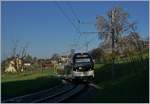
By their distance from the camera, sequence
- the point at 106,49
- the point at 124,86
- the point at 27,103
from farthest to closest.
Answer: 1. the point at 106,49
2. the point at 124,86
3. the point at 27,103

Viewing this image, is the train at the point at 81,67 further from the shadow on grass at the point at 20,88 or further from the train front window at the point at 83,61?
the shadow on grass at the point at 20,88

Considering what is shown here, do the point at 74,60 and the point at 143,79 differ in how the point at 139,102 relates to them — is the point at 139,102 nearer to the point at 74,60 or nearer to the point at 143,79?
the point at 143,79

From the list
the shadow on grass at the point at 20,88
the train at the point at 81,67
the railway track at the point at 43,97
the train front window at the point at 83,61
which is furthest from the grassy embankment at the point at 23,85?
the train front window at the point at 83,61

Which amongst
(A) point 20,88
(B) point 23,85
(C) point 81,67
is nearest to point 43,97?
(A) point 20,88

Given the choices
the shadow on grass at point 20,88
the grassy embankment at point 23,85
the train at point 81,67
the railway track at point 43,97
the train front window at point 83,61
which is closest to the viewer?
the railway track at point 43,97

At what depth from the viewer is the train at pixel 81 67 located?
41.6 metres

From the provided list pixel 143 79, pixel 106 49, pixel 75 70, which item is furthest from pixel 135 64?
pixel 106 49

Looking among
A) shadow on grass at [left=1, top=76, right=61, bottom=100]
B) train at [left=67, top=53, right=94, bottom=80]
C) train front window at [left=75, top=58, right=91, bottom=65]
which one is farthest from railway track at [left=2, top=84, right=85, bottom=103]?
train front window at [left=75, top=58, right=91, bottom=65]

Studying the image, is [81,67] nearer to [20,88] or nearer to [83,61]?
[83,61]

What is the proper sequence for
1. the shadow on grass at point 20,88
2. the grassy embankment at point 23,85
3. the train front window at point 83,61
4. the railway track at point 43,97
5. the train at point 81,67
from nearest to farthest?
the railway track at point 43,97
the shadow on grass at point 20,88
the grassy embankment at point 23,85
the train at point 81,67
the train front window at point 83,61

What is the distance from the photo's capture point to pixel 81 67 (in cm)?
4181

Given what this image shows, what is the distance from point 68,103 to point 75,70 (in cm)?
2168

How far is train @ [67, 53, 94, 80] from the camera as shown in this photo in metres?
41.6

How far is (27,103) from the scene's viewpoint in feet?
64.6
